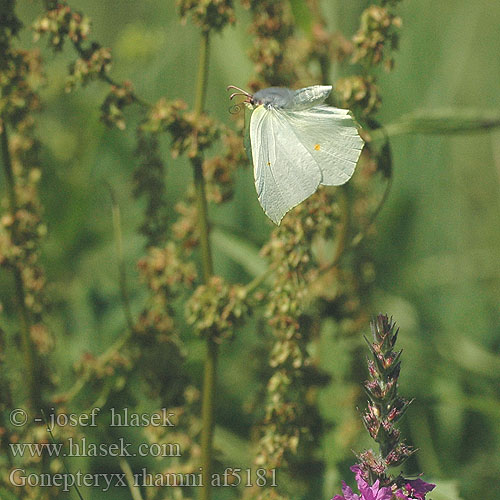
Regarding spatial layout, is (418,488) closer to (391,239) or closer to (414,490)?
(414,490)

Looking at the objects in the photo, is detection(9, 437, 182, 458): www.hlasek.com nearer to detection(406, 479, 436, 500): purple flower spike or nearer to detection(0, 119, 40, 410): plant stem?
detection(0, 119, 40, 410): plant stem

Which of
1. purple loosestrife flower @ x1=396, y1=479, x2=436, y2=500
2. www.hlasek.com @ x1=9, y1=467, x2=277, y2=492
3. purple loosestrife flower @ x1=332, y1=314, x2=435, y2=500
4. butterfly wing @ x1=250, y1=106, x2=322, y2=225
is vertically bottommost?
www.hlasek.com @ x1=9, y1=467, x2=277, y2=492

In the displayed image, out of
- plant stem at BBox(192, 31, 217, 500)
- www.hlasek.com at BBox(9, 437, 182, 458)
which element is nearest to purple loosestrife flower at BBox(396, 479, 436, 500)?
plant stem at BBox(192, 31, 217, 500)

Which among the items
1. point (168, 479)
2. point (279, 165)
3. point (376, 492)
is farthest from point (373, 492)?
point (168, 479)

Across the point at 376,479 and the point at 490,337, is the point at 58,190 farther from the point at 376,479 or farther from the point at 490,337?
the point at 376,479

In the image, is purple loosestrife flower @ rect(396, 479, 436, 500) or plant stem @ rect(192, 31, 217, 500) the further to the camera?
plant stem @ rect(192, 31, 217, 500)

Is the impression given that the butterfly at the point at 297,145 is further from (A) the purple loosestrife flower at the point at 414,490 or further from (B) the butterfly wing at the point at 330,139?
(A) the purple loosestrife flower at the point at 414,490

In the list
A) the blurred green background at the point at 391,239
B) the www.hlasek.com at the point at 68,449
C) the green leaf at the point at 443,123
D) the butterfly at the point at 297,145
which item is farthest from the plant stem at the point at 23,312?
the green leaf at the point at 443,123
